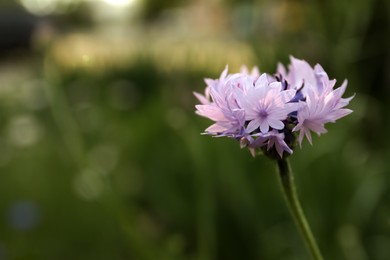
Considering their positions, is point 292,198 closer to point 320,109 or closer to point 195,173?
point 320,109

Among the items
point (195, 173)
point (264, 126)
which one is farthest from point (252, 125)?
point (195, 173)

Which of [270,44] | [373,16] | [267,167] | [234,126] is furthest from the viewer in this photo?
[373,16]

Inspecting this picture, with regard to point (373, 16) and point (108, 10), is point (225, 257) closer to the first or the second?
point (373, 16)

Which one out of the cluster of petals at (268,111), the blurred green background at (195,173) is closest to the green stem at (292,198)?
the cluster of petals at (268,111)

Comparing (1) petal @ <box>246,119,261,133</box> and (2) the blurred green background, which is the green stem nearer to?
(1) petal @ <box>246,119,261,133</box>

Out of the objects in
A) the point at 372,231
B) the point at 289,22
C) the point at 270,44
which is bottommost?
the point at 372,231

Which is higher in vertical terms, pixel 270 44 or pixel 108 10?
pixel 108 10

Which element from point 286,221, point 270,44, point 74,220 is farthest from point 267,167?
point 74,220
